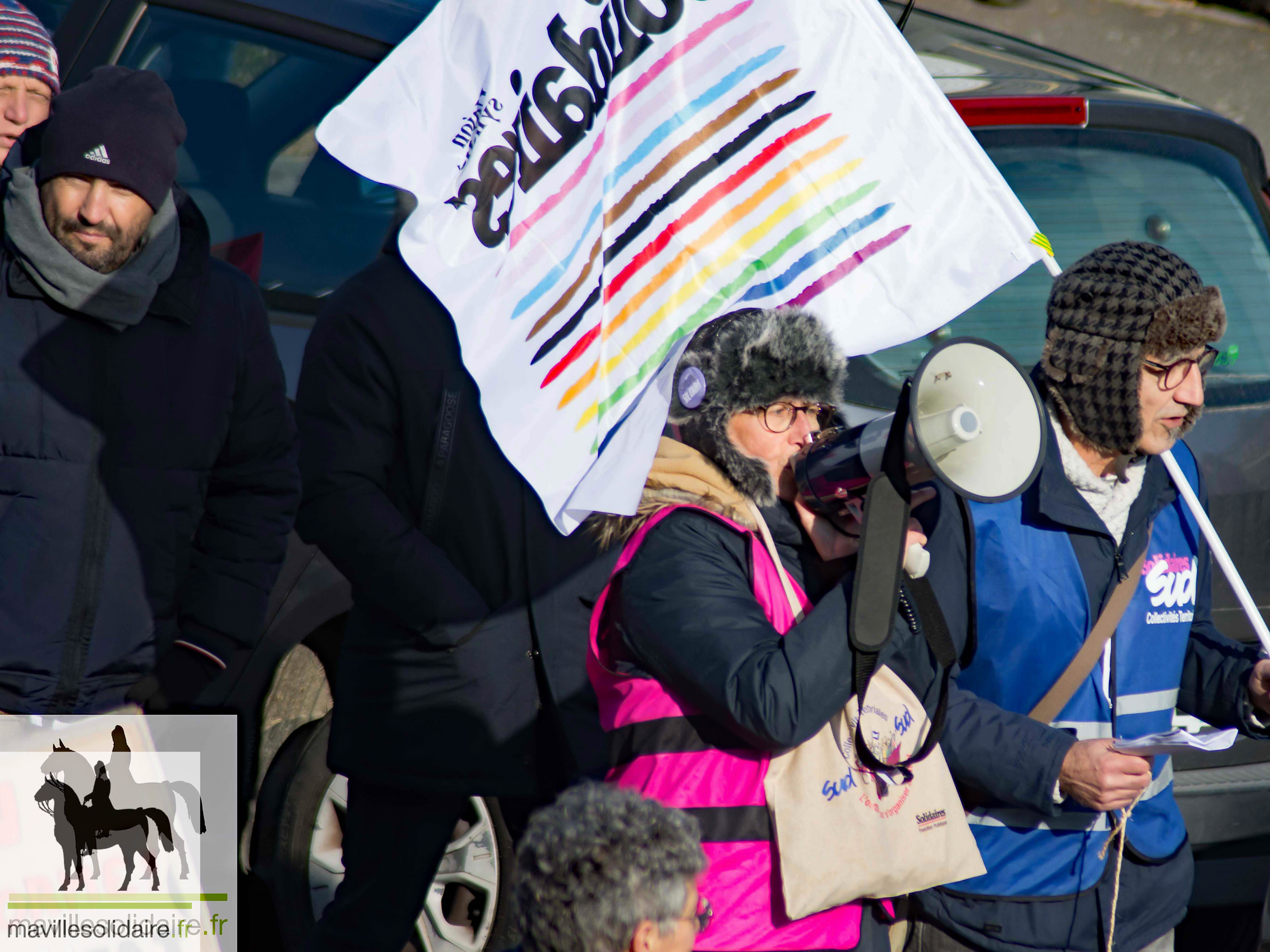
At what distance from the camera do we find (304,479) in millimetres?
3367

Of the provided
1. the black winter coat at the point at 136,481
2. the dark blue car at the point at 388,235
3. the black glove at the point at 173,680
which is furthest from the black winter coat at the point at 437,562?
the dark blue car at the point at 388,235

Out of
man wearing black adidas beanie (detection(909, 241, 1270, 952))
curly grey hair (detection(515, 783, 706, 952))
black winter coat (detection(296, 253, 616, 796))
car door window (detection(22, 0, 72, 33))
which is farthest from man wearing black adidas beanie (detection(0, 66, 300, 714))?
man wearing black adidas beanie (detection(909, 241, 1270, 952))

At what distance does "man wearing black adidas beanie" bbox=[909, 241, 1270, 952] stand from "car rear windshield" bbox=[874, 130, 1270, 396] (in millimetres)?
1343

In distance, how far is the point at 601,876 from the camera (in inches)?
80.7

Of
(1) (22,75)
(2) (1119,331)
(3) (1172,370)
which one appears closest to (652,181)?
(2) (1119,331)

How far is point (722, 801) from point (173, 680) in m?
1.47

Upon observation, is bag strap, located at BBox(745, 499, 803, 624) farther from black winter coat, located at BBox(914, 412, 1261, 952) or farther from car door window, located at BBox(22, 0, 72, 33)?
car door window, located at BBox(22, 0, 72, 33)

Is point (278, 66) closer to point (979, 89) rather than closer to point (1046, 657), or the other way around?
point (979, 89)

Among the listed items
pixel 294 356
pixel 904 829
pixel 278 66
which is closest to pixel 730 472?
pixel 904 829

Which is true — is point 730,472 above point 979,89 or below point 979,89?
below

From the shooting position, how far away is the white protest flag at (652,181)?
284 cm

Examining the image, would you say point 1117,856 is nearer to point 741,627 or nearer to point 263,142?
point 741,627

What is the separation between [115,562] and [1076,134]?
2688 millimetres

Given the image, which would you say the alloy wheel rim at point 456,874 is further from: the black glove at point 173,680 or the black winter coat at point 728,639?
the black winter coat at point 728,639
